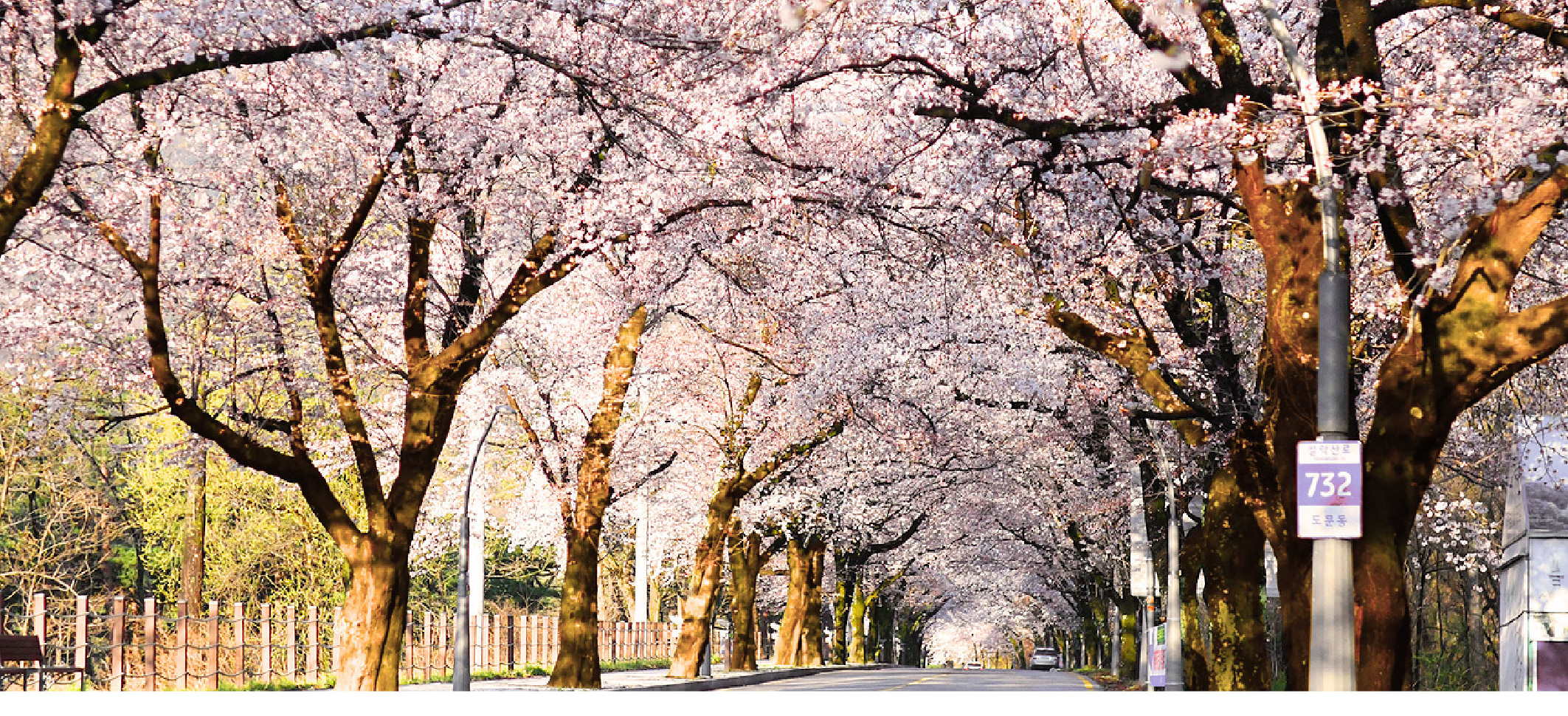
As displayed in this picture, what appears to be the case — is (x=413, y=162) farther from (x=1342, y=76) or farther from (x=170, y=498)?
(x=170, y=498)

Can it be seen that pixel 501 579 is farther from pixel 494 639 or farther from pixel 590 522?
pixel 590 522

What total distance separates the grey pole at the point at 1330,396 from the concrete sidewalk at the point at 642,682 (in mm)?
18406

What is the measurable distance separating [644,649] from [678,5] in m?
42.2

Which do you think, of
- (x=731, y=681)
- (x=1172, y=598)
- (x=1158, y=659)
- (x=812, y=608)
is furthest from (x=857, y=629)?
(x=1158, y=659)

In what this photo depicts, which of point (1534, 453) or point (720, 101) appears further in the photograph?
point (1534, 453)

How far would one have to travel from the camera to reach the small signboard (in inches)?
1155

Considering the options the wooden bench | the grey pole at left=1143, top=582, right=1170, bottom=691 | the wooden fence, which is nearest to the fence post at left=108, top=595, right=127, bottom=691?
the wooden fence

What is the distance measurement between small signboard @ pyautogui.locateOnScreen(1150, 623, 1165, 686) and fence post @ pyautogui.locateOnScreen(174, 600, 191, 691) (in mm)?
15410

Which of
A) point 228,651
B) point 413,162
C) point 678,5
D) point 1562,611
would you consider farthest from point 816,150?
point 228,651

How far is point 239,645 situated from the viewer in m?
30.1

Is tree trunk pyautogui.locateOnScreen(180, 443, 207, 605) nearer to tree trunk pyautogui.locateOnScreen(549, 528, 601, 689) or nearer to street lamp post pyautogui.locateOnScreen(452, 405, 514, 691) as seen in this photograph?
street lamp post pyautogui.locateOnScreen(452, 405, 514, 691)

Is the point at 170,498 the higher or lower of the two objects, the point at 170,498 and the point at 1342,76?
the lower

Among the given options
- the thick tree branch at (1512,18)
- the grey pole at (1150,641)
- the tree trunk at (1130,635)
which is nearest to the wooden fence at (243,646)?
the grey pole at (1150,641)

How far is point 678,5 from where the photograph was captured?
20047mm
